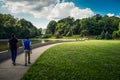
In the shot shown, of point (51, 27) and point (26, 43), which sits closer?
point (26, 43)

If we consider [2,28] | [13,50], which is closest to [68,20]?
[2,28]

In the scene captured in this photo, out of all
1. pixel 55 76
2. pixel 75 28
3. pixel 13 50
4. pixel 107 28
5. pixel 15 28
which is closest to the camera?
pixel 55 76

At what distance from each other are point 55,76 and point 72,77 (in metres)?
0.79

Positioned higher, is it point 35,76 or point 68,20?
point 68,20

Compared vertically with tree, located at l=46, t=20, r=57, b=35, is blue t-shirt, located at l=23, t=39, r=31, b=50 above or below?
below

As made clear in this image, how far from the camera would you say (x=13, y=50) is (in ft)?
39.0

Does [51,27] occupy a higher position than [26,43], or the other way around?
[51,27]

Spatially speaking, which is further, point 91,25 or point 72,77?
point 91,25

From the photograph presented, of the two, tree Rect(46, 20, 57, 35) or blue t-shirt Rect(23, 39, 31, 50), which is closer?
blue t-shirt Rect(23, 39, 31, 50)

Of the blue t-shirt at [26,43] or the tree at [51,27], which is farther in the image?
the tree at [51,27]

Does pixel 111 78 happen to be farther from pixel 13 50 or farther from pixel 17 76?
pixel 13 50

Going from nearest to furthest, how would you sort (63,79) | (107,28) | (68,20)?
(63,79) → (107,28) → (68,20)

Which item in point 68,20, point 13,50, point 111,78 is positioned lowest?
point 111,78

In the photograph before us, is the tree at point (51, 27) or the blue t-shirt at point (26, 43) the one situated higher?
the tree at point (51, 27)
